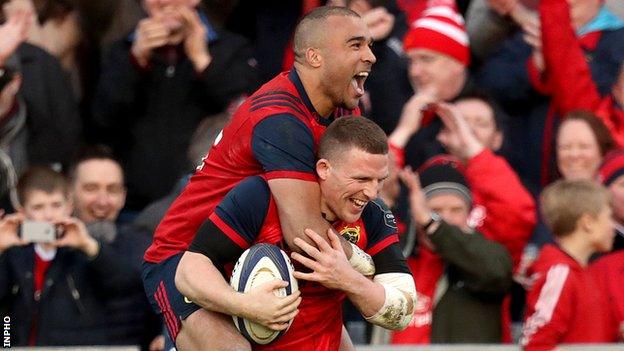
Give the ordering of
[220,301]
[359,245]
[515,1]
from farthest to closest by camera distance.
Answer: [515,1] → [359,245] → [220,301]

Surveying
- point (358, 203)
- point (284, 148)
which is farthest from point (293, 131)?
point (358, 203)

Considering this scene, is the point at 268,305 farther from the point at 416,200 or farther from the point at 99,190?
the point at 99,190

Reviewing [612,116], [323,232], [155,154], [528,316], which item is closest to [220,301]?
[323,232]

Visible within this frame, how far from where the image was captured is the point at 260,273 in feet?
22.0

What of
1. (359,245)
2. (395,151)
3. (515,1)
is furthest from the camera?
(515,1)

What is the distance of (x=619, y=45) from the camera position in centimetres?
1028

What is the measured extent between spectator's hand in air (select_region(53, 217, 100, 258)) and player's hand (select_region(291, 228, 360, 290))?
2469 mm

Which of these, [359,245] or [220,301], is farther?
[359,245]

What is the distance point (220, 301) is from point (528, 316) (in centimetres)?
265

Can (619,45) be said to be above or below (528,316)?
above

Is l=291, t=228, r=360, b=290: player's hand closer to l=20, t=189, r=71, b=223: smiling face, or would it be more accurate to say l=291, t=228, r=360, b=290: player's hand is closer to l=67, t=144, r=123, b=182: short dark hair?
l=20, t=189, r=71, b=223: smiling face

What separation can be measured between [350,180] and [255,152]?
0.39m

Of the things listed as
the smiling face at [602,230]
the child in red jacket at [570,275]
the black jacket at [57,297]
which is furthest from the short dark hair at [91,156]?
the smiling face at [602,230]

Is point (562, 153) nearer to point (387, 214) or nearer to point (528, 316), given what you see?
point (528, 316)
